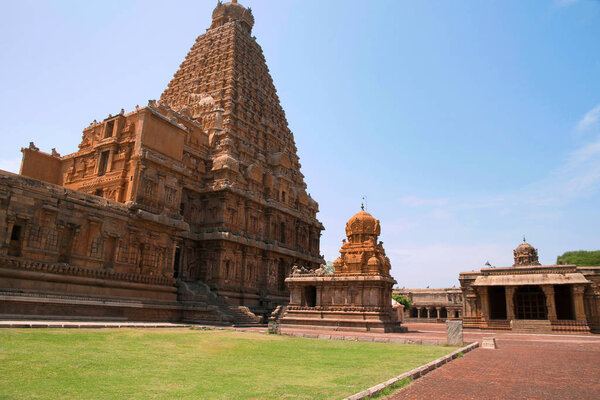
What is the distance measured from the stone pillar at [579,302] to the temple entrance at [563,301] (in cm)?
371

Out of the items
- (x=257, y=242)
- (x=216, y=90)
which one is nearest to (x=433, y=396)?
(x=257, y=242)

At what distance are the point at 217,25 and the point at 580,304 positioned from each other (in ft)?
160

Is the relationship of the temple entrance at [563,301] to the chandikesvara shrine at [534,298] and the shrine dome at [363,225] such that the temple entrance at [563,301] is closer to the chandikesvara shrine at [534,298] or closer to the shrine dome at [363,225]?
the chandikesvara shrine at [534,298]

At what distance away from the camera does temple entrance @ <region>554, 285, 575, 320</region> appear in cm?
4006

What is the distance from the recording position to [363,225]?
33.8 m

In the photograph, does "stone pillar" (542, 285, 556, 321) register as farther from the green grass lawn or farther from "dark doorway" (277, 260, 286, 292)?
the green grass lawn

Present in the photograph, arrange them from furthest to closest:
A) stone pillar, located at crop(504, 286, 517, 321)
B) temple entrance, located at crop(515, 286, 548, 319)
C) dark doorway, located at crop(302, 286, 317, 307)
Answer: temple entrance, located at crop(515, 286, 548, 319) < stone pillar, located at crop(504, 286, 517, 321) < dark doorway, located at crop(302, 286, 317, 307)

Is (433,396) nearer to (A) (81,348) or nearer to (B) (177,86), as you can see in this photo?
(A) (81,348)

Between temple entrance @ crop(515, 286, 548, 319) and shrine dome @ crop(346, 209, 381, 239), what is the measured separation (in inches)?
713

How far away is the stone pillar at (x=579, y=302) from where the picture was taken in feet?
117

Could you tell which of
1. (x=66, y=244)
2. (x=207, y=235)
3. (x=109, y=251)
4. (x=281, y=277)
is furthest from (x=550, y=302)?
(x=66, y=244)

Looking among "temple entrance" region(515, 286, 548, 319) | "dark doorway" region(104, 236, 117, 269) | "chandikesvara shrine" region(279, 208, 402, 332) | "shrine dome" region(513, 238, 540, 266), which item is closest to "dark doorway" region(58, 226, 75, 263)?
"dark doorway" region(104, 236, 117, 269)

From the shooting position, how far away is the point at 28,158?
1426 inches

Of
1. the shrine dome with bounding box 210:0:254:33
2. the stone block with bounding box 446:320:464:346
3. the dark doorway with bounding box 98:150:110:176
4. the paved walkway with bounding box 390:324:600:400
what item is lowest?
the paved walkway with bounding box 390:324:600:400
